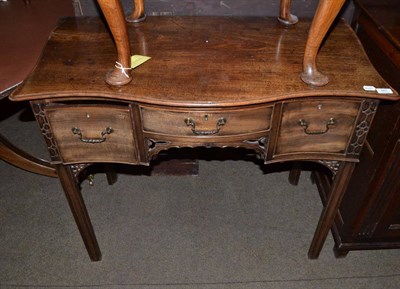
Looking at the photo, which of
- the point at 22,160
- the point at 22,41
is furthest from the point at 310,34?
the point at 22,160

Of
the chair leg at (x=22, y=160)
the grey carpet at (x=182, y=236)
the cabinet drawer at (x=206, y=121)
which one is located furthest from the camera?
the chair leg at (x=22, y=160)

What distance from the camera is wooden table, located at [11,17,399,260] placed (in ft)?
3.95

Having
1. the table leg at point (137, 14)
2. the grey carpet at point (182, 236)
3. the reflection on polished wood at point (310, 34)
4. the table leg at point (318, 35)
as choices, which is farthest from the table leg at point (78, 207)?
the table leg at point (318, 35)

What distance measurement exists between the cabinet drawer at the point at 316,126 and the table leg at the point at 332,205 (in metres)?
0.11

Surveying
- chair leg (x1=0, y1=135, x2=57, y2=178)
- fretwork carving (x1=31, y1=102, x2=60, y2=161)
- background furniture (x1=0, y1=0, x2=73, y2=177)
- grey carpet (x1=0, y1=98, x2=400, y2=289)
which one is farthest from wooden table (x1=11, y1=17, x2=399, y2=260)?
chair leg (x1=0, y1=135, x2=57, y2=178)

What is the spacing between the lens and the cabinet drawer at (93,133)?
125cm

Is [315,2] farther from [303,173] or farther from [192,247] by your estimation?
[192,247]

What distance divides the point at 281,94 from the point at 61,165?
0.82 metres

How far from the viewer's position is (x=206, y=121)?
1255mm

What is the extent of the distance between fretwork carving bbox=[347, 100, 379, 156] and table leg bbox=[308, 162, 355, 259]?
9 centimetres

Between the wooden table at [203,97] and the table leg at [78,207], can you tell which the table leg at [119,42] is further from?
the table leg at [78,207]

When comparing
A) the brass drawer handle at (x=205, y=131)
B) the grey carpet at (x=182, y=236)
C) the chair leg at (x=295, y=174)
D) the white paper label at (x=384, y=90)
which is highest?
the white paper label at (x=384, y=90)

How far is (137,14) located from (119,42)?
1.21 feet

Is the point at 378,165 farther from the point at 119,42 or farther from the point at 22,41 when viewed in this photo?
the point at 22,41
